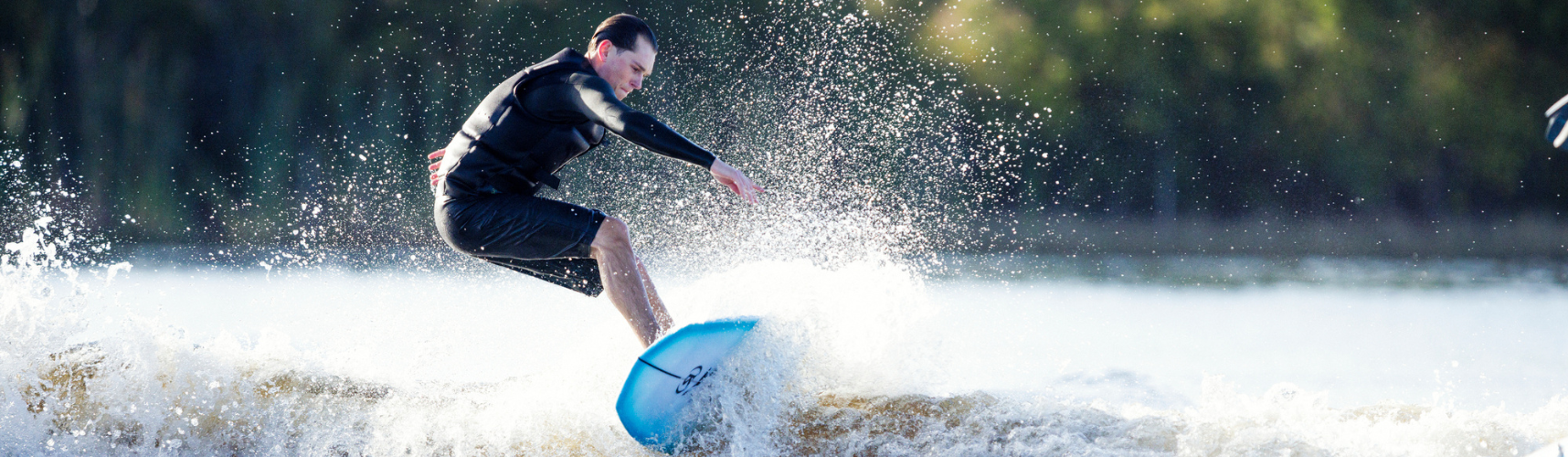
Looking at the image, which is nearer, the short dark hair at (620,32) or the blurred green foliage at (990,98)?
the short dark hair at (620,32)

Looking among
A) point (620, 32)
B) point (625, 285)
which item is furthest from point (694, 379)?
point (620, 32)

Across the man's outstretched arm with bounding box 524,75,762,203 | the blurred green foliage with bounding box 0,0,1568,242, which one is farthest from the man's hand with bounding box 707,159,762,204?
the blurred green foliage with bounding box 0,0,1568,242

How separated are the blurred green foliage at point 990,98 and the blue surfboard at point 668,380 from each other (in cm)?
1722

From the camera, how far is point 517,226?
4.04 m

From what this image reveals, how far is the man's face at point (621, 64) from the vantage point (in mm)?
4113

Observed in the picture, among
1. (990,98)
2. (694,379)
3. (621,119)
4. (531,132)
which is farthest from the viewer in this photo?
(990,98)

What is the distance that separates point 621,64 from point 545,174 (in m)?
0.50

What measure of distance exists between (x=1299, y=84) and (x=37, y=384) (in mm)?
22744

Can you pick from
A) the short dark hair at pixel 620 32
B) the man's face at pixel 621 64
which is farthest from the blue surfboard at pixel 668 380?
the short dark hair at pixel 620 32

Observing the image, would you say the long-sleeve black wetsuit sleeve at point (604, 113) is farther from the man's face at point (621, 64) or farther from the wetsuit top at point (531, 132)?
the man's face at point (621, 64)

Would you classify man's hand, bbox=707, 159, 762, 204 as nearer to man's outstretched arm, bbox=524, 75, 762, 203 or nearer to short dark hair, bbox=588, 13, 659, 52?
man's outstretched arm, bbox=524, 75, 762, 203

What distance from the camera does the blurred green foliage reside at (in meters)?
21.7

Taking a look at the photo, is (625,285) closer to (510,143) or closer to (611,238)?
(611,238)

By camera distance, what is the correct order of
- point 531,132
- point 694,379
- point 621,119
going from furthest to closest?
1. point 531,132
2. point 694,379
3. point 621,119
